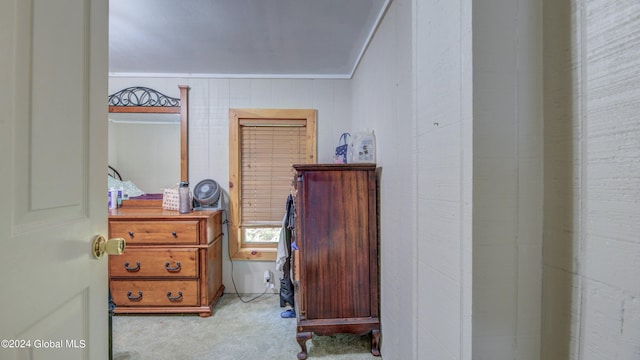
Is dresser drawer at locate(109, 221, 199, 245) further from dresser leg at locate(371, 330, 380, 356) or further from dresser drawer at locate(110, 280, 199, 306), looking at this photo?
dresser leg at locate(371, 330, 380, 356)

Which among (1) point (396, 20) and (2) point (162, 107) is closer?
(1) point (396, 20)

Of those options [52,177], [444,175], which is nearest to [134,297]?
[52,177]

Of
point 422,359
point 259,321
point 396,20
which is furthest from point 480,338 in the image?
point 259,321

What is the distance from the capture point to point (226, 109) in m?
2.88

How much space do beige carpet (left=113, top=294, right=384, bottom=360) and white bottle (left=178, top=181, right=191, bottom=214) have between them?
0.93 metres

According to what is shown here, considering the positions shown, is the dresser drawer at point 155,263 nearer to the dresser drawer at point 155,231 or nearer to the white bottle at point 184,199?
the dresser drawer at point 155,231

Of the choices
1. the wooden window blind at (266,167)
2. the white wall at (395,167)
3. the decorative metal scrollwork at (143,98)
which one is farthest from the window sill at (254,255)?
the decorative metal scrollwork at (143,98)

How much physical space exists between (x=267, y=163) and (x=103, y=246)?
7.18 feet

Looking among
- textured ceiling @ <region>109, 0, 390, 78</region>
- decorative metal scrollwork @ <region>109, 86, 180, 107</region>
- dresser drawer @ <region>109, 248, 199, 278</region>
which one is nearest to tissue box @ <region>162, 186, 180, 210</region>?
dresser drawer @ <region>109, 248, 199, 278</region>

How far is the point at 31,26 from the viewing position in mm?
529

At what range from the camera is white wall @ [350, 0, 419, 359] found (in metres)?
1.40

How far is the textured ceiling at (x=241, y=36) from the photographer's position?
1712 mm

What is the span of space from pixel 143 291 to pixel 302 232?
5.31 feet

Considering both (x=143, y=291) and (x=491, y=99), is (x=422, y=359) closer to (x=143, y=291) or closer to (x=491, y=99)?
(x=491, y=99)
